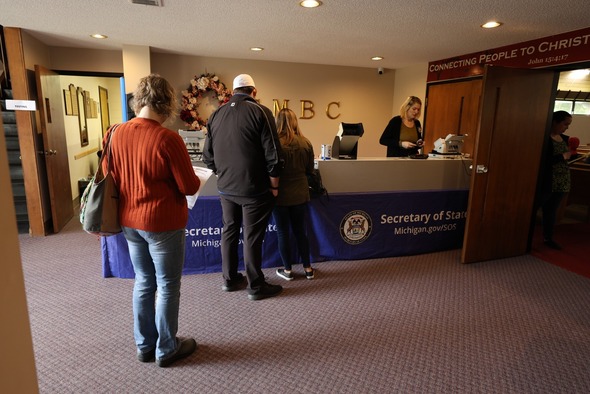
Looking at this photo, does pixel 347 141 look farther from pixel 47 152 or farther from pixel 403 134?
pixel 47 152

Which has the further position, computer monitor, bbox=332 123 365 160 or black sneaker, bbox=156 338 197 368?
computer monitor, bbox=332 123 365 160

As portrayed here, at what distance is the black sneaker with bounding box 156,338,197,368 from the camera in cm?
200

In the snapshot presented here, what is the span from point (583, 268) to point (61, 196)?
5779mm

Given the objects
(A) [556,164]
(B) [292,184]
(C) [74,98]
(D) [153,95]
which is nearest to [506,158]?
(A) [556,164]

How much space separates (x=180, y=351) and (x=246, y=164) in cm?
120

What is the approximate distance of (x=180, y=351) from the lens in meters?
2.07

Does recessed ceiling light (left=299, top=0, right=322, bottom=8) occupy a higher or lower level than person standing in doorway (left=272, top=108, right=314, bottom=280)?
higher

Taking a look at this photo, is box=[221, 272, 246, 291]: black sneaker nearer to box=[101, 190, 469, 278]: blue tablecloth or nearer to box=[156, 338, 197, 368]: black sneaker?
box=[101, 190, 469, 278]: blue tablecloth

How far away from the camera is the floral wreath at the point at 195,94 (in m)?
5.43

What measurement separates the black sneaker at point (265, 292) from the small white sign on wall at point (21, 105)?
3051mm

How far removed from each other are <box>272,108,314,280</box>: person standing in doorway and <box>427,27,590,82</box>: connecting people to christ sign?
284cm

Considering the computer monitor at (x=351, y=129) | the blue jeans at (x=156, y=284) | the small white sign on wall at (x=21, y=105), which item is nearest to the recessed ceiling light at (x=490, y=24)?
the computer monitor at (x=351, y=129)

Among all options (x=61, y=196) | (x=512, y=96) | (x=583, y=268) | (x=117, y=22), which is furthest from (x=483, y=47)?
(x=61, y=196)

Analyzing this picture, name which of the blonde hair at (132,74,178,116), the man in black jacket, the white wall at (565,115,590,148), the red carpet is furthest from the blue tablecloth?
the white wall at (565,115,590,148)
